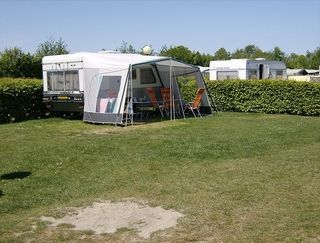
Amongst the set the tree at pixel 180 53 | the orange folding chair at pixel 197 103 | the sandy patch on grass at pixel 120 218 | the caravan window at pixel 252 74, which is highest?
the tree at pixel 180 53

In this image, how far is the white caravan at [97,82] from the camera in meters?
13.0

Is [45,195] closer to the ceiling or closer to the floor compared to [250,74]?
closer to the floor

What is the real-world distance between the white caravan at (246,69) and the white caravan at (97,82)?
23.3ft

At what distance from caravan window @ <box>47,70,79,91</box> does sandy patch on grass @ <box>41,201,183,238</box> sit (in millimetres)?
9142

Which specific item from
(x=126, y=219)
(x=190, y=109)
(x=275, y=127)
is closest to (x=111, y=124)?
(x=190, y=109)

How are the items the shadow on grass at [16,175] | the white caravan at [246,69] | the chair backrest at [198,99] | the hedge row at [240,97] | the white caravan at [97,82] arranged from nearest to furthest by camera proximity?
the shadow on grass at [16,175], the white caravan at [97,82], the hedge row at [240,97], the chair backrest at [198,99], the white caravan at [246,69]

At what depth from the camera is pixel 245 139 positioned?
984 centimetres

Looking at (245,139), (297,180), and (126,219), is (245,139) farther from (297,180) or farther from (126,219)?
(126,219)

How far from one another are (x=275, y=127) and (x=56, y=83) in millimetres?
7013

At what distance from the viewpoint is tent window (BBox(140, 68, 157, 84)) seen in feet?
52.5

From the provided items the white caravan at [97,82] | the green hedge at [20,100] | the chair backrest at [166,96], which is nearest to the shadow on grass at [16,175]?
the white caravan at [97,82]

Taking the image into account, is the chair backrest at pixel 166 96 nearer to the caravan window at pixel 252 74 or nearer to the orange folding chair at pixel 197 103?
the orange folding chair at pixel 197 103

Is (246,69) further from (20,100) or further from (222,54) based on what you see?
(222,54)

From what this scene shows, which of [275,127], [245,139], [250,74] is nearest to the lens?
[245,139]
